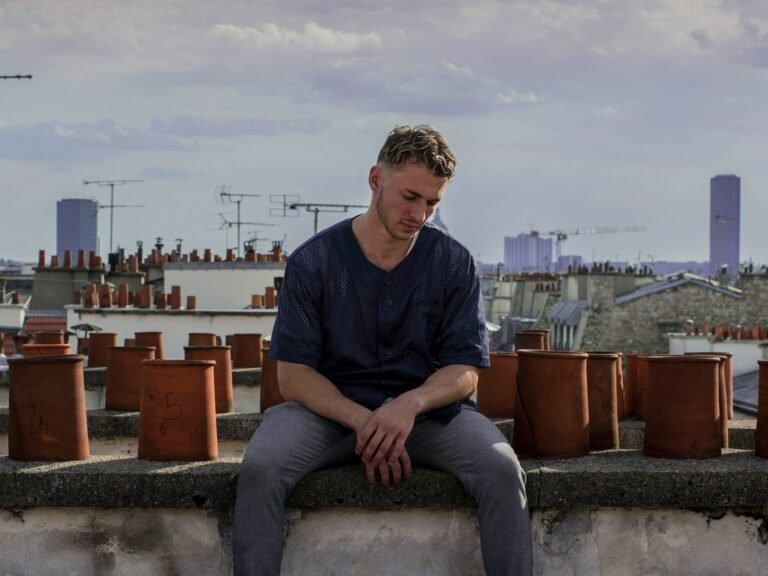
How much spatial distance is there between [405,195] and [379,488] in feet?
3.35

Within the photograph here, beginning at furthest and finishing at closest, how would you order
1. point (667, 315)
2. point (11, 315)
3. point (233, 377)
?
point (667, 315), point (11, 315), point (233, 377)

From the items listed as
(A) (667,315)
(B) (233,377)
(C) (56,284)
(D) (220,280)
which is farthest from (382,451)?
(A) (667,315)

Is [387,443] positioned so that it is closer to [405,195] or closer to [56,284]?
[405,195]

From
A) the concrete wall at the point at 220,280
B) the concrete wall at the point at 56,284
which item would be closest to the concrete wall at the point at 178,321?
the concrete wall at the point at 220,280

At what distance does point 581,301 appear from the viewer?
1826 inches

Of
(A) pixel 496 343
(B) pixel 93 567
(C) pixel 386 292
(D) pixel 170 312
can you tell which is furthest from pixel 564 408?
(A) pixel 496 343

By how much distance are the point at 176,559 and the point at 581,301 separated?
139 ft

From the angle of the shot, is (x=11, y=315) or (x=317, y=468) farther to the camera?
(x=11, y=315)

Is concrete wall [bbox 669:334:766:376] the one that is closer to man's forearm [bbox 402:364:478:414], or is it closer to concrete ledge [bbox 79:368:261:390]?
concrete ledge [bbox 79:368:261:390]

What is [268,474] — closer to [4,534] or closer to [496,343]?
[4,534]

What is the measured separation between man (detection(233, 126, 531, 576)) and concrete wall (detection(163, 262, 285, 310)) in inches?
1038

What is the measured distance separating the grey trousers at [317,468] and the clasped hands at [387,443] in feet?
0.46

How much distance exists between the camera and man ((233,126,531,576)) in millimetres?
4277

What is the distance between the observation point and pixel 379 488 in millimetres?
4496
